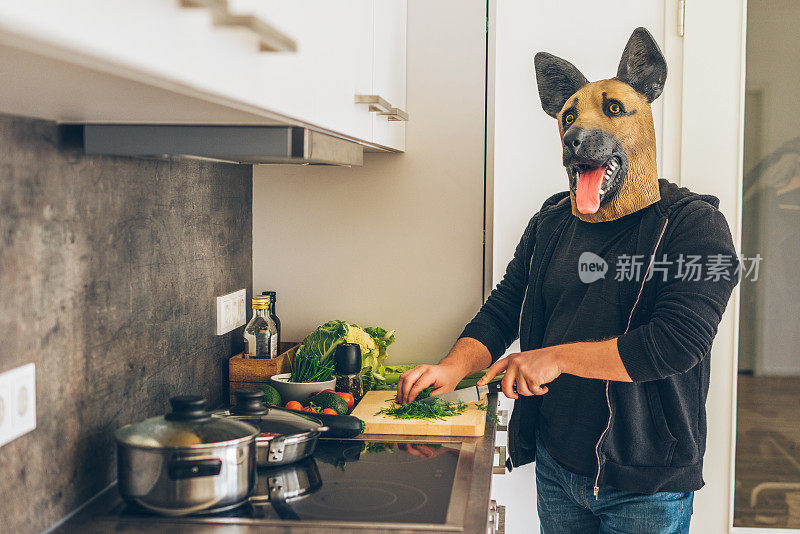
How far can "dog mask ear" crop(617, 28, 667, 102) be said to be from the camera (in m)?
1.54

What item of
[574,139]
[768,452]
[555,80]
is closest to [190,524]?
[574,139]

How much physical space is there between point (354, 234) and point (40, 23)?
1.64m

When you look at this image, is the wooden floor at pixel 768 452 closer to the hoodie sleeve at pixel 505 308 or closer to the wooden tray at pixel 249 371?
the hoodie sleeve at pixel 505 308

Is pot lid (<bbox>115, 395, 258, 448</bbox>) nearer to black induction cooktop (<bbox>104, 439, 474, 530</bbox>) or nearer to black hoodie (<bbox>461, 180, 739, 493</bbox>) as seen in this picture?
black induction cooktop (<bbox>104, 439, 474, 530</bbox>)

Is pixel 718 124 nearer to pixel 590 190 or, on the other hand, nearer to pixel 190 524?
pixel 590 190

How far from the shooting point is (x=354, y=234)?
6.86ft

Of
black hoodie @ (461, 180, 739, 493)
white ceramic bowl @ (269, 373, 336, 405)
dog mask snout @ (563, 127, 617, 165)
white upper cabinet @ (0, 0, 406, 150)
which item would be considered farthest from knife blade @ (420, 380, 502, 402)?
white upper cabinet @ (0, 0, 406, 150)

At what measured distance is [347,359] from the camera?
177 cm

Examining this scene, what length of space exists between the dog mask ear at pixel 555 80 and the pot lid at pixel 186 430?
3.37ft

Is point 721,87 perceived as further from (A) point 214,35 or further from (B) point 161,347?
(A) point 214,35

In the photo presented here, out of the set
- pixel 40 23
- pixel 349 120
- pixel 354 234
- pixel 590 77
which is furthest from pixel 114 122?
pixel 590 77

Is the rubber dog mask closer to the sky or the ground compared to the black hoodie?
closer to the sky

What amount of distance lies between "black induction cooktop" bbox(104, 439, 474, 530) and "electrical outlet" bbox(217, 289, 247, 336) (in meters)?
0.44

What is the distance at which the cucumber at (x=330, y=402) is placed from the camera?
1611 millimetres
